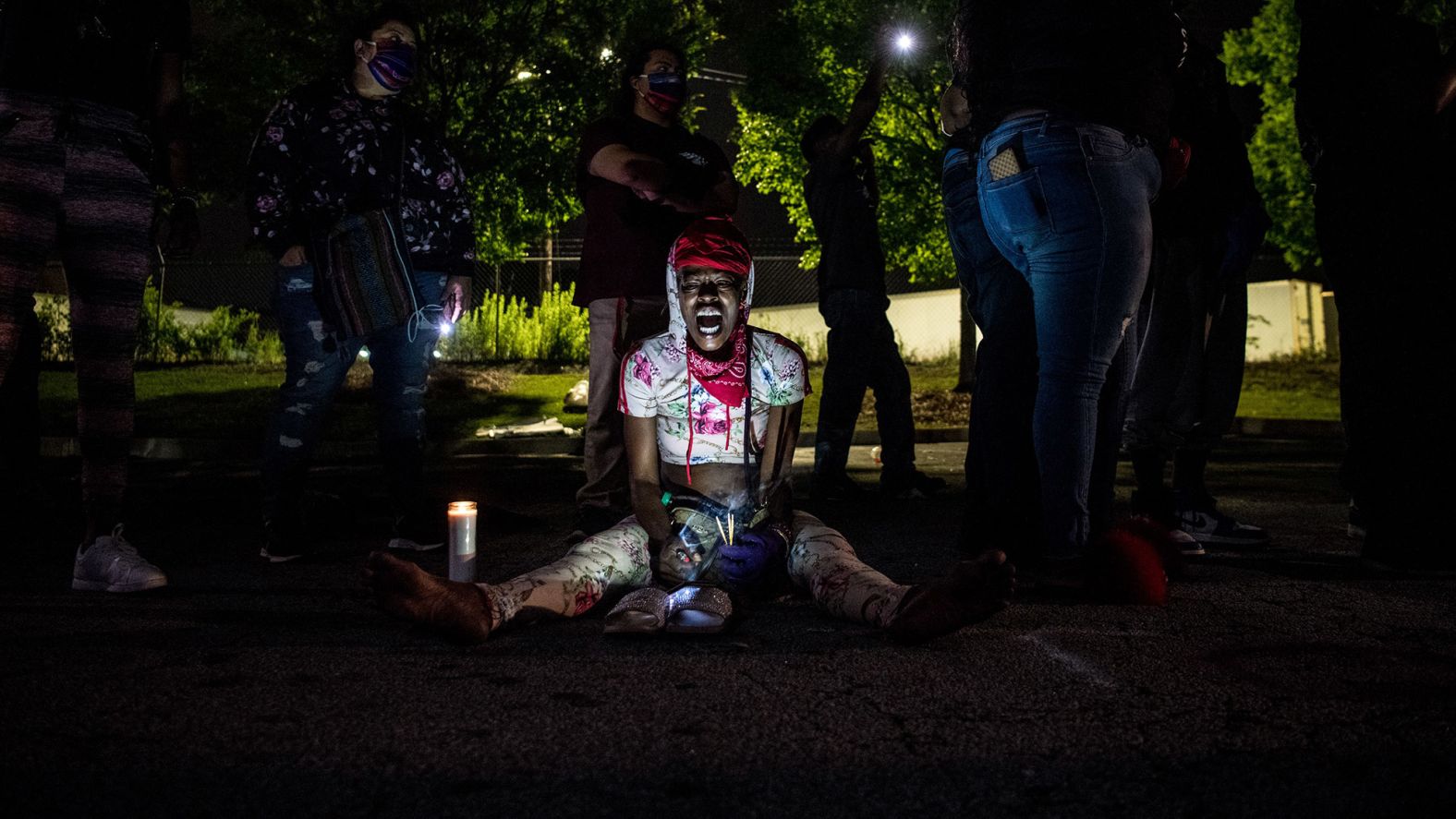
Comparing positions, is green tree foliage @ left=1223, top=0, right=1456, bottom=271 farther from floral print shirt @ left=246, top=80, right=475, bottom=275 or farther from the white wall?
floral print shirt @ left=246, top=80, right=475, bottom=275

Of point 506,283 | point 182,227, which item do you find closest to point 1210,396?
point 182,227

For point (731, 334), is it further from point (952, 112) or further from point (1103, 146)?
point (952, 112)

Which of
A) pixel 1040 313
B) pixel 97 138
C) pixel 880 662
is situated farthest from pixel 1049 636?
pixel 97 138

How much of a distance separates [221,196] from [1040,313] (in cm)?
1736

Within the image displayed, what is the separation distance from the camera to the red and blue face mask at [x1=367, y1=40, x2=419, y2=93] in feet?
14.5

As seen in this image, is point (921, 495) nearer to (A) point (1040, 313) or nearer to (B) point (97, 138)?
(A) point (1040, 313)

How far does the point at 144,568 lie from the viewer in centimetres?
358

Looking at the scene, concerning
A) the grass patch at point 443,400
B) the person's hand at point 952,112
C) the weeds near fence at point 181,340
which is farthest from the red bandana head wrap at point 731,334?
the weeds near fence at point 181,340

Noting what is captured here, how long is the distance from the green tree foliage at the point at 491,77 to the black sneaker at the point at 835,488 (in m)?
9.86

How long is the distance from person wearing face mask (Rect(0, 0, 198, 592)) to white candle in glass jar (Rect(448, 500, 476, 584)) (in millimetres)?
962

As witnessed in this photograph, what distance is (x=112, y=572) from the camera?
140 inches

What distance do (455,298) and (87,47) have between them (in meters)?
1.54

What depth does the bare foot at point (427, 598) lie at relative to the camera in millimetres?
2582

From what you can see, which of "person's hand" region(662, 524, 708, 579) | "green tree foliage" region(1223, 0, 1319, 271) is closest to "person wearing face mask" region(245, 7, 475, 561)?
"person's hand" region(662, 524, 708, 579)
